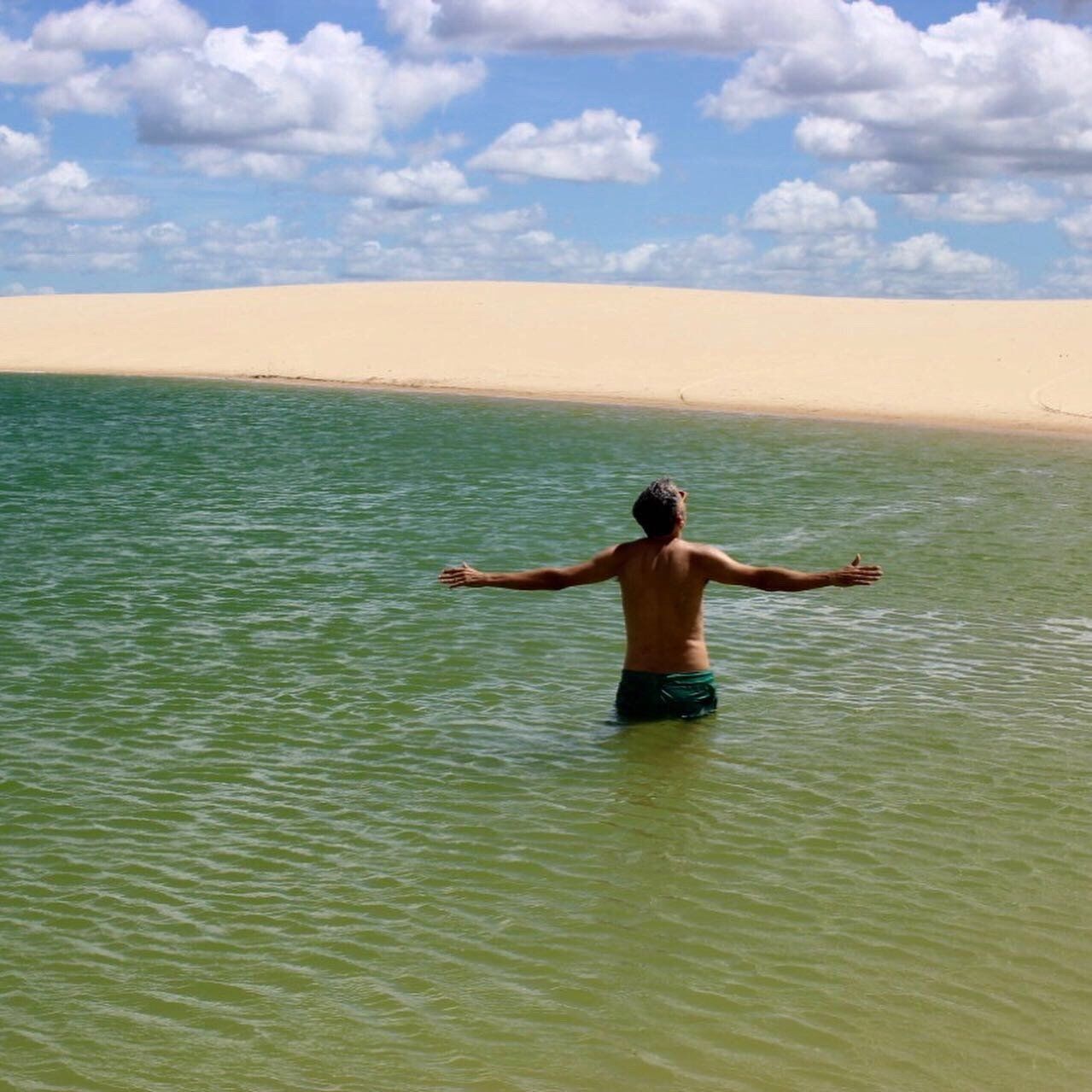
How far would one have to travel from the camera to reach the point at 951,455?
25.2 meters

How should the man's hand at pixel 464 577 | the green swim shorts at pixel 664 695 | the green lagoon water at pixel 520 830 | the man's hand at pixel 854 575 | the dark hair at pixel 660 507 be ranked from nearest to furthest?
1. the green lagoon water at pixel 520 830
2. the man's hand at pixel 854 575
3. the man's hand at pixel 464 577
4. the dark hair at pixel 660 507
5. the green swim shorts at pixel 664 695

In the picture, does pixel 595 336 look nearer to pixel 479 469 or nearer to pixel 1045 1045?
pixel 479 469

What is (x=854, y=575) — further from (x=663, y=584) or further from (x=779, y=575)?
(x=663, y=584)

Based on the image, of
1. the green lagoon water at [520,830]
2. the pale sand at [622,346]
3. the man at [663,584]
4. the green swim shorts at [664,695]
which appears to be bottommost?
the green lagoon water at [520,830]

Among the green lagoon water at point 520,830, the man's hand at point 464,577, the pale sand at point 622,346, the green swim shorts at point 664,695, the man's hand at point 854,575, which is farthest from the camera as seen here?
the pale sand at point 622,346

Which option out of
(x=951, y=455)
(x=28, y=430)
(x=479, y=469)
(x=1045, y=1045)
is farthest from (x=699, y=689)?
(x=28, y=430)

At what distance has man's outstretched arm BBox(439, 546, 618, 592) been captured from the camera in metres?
7.48

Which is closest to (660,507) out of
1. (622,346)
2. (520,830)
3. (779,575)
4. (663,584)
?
(663,584)

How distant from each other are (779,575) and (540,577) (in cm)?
110

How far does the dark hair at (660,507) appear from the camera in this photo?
775 centimetres

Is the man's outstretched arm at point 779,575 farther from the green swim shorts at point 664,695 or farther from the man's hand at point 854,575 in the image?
the green swim shorts at point 664,695

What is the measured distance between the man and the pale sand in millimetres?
23752

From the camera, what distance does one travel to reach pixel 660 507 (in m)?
7.77

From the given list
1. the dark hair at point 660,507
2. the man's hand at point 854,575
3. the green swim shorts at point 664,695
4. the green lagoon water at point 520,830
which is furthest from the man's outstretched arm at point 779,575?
the green lagoon water at point 520,830
